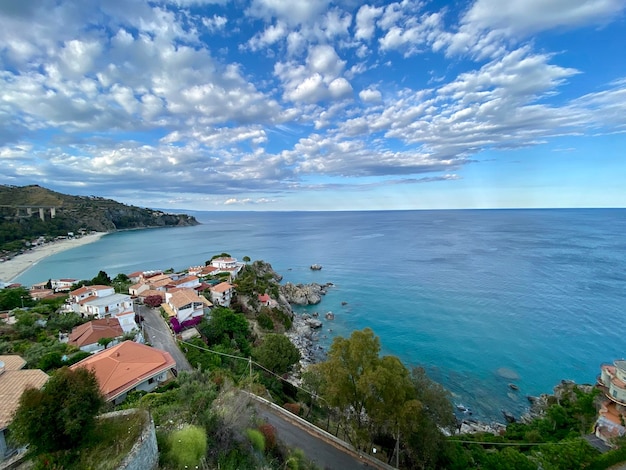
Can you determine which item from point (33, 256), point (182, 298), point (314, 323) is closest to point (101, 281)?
point (182, 298)

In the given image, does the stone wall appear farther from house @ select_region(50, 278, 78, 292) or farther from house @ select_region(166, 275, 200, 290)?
house @ select_region(50, 278, 78, 292)

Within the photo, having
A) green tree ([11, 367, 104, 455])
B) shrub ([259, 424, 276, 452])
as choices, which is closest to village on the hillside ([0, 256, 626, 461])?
green tree ([11, 367, 104, 455])

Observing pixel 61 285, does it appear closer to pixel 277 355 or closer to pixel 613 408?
pixel 277 355

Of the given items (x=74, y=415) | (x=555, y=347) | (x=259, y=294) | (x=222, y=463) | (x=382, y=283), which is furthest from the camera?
(x=382, y=283)

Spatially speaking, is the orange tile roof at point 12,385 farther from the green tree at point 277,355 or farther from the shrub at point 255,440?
the green tree at point 277,355

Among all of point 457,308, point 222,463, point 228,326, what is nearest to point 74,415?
point 222,463

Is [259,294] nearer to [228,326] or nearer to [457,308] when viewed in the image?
[228,326]
